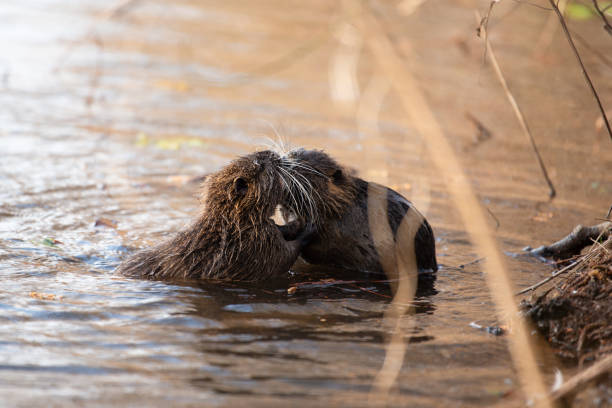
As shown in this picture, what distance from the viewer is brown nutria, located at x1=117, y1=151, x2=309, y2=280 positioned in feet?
14.9

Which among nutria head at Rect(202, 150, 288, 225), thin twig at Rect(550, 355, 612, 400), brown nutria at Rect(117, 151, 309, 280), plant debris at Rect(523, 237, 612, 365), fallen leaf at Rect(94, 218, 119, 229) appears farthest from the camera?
fallen leaf at Rect(94, 218, 119, 229)

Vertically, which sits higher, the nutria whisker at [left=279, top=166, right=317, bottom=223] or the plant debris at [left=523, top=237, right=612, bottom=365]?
the nutria whisker at [left=279, top=166, right=317, bottom=223]

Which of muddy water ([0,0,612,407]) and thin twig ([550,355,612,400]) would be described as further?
muddy water ([0,0,612,407])

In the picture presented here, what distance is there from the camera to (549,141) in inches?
321

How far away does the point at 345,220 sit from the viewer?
5.02 m

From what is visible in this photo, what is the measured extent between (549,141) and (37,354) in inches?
245

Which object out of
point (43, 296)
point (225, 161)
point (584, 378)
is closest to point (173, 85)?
point (225, 161)

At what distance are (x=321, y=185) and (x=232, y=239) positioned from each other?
74cm

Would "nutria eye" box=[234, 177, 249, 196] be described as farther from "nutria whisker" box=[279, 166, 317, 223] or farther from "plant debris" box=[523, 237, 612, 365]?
"plant debris" box=[523, 237, 612, 365]

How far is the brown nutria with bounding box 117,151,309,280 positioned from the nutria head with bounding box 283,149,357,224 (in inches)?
7.1

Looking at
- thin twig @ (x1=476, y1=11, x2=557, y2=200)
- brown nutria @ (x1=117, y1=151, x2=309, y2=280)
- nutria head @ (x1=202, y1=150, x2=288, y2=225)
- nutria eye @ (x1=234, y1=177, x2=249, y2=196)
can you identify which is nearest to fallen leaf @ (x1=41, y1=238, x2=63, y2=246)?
brown nutria @ (x1=117, y1=151, x2=309, y2=280)

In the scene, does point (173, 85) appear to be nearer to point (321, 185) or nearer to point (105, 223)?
point (105, 223)

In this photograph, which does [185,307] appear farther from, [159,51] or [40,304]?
[159,51]

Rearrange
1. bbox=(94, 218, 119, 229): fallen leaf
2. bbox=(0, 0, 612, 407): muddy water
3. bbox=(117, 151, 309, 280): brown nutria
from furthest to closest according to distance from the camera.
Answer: bbox=(94, 218, 119, 229): fallen leaf
bbox=(117, 151, 309, 280): brown nutria
bbox=(0, 0, 612, 407): muddy water
